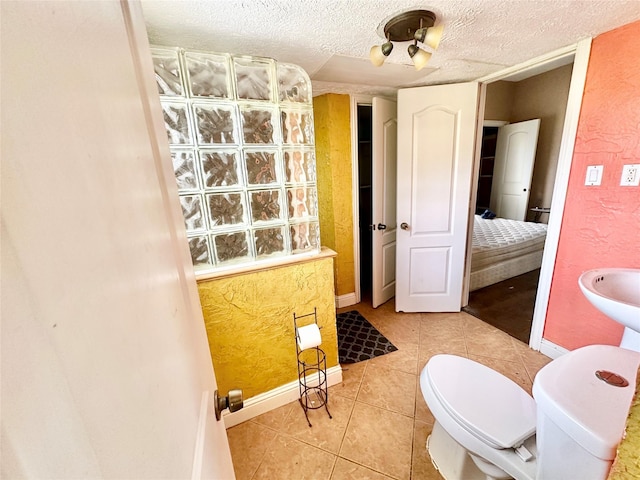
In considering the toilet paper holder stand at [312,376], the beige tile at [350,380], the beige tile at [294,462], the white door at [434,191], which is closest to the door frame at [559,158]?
the white door at [434,191]

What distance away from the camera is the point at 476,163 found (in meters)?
2.24

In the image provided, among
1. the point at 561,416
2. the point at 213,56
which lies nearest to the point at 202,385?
the point at 561,416

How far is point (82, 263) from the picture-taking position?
228 mm

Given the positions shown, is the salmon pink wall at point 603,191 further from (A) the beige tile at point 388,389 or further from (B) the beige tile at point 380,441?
(B) the beige tile at point 380,441

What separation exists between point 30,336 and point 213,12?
4.41ft

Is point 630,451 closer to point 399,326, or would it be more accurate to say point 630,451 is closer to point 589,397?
point 589,397

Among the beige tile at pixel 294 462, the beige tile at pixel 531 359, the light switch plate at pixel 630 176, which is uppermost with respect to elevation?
the light switch plate at pixel 630 176

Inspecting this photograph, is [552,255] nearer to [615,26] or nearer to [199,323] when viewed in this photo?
[615,26]

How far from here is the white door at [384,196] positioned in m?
2.30

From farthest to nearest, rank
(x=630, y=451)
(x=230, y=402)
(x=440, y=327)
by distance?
(x=440, y=327) → (x=230, y=402) → (x=630, y=451)

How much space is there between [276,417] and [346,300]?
1359mm

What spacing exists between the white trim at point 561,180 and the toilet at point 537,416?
3.47 ft

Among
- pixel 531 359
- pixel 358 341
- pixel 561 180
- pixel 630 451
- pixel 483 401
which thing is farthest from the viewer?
pixel 358 341

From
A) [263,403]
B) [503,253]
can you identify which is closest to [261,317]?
[263,403]
